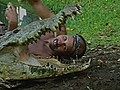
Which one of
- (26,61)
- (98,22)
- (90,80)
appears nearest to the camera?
(26,61)

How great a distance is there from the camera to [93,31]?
30.4ft

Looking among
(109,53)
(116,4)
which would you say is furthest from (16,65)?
(116,4)

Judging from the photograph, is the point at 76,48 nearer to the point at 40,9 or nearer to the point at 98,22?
the point at 40,9

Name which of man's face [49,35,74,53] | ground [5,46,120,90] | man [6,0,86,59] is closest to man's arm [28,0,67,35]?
man [6,0,86,59]

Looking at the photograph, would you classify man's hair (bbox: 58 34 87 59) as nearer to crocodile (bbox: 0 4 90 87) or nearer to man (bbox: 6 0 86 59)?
Answer: man (bbox: 6 0 86 59)

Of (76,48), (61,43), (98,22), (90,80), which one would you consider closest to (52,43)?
(61,43)

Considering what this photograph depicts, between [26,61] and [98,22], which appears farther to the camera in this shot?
[98,22]

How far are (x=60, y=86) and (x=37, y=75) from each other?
0.27 m

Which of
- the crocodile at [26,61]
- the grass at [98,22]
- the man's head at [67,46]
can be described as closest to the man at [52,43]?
the man's head at [67,46]

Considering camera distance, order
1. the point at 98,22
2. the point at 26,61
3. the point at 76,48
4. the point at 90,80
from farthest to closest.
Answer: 1. the point at 98,22
2. the point at 76,48
3. the point at 90,80
4. the point at 26,61

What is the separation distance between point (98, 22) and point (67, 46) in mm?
5046

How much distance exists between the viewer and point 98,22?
10.0 meters

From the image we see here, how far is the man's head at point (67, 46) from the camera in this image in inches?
197

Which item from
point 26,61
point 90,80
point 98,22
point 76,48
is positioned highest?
point 98,22
